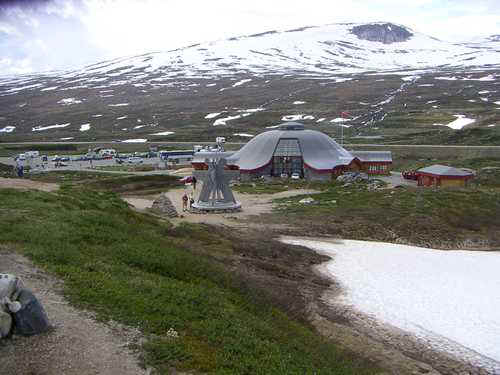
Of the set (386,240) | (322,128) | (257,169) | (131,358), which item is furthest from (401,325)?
(322,128)

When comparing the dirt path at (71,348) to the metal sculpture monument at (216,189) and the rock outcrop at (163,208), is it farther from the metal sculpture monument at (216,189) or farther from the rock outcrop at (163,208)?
the metal sculpture monument at (216,189)

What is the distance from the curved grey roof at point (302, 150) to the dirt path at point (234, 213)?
10.8 m

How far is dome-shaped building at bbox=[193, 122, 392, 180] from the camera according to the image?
2721 inches

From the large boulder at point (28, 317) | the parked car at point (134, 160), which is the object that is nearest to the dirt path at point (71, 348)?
the large boulder at point (28, 317)

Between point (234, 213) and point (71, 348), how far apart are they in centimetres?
3226

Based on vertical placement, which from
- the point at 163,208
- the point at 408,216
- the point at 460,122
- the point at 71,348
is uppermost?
the point at 71,348

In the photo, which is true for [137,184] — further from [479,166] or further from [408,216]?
[479,166]

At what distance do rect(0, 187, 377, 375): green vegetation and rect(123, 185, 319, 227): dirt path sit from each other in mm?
14043

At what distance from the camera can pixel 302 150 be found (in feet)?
231

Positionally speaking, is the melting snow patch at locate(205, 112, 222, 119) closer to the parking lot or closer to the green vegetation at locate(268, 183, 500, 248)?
the parking lot

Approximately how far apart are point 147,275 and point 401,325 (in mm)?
9287

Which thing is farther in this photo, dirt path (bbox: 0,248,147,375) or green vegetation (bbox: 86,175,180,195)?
green vegetation (bbox: 86,175,180,195)

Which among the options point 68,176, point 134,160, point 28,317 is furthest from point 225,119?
point 28,317

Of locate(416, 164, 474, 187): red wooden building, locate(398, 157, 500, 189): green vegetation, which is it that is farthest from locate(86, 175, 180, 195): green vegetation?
locate(398, 157, 500, 189): green vegetation
